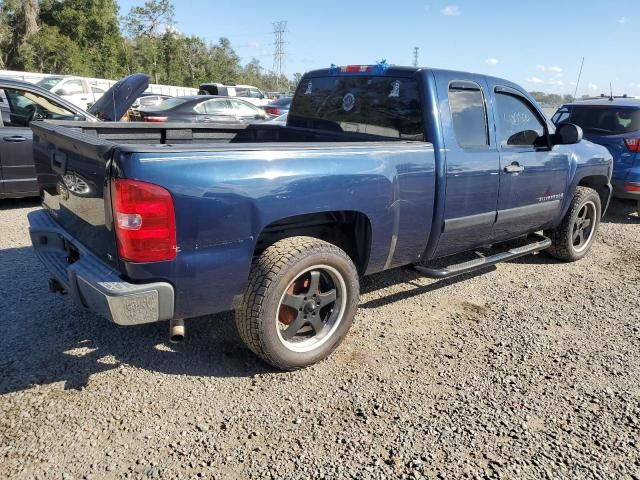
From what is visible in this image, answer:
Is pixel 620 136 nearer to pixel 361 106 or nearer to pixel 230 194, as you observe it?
pixel 361 106

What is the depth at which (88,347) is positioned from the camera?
3.37m

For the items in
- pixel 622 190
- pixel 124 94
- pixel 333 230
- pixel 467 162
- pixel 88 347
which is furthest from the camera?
pixel 622 190

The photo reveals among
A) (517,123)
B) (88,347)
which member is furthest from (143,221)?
(517,123)

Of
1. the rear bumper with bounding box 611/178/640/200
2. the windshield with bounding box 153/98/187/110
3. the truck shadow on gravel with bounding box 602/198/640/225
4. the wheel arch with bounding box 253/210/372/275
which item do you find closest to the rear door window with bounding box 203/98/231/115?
the windshield with bounding box 153/98/187/110

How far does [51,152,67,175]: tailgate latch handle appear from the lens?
3059 mm

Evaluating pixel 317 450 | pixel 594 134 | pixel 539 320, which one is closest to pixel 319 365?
pixel 317 450

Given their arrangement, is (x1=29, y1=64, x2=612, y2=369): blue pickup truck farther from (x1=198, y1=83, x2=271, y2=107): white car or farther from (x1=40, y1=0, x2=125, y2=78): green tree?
(x1=40, y1=0, x2=125, y2=78): green tree

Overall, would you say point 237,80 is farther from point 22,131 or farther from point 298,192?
point 298,192

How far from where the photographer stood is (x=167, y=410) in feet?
9.13

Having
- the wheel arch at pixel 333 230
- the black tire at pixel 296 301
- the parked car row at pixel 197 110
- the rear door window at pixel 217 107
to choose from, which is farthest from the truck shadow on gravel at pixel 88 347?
the rear door window at pixel 217 107

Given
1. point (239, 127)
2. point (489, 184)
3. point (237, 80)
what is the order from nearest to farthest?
1. point (489, 184)
2. point (239, 127)
3. point (237, 80)

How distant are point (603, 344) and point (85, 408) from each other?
350 centimetres

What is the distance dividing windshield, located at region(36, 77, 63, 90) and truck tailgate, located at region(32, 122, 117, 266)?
15855 mm

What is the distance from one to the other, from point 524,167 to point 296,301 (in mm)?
2452
